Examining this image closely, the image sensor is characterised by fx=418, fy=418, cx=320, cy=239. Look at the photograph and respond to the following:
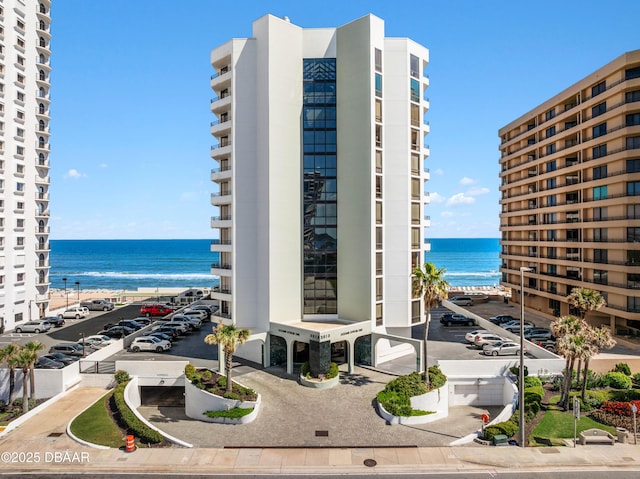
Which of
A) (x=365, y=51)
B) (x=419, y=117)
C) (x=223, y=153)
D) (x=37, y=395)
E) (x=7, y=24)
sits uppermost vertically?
(x=7, y=24)

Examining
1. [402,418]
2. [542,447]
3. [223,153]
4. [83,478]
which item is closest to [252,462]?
[83,478]

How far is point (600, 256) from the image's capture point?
52750 millimetres

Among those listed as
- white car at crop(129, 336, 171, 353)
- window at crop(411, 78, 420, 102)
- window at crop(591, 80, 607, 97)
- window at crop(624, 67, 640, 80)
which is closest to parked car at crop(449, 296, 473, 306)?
window at crop(591, 80, 607, 97)

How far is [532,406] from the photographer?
32.3m

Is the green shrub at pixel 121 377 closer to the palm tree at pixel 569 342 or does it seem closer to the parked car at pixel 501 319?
the palm tree at pixel 569 342

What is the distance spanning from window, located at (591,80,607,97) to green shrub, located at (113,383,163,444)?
61377 millimetres

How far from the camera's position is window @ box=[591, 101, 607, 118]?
52388mm

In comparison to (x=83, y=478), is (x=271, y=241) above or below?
above

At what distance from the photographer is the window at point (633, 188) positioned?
48000mm

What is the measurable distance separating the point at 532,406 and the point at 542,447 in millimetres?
6195

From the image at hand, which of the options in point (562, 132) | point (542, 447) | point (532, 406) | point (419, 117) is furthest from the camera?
point (562, 132)

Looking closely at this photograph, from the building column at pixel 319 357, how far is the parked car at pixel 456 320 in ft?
82.9

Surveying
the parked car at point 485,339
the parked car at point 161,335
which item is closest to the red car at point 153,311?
the parked car at point 161,335

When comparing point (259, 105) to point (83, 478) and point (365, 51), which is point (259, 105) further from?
point (83, 478)
